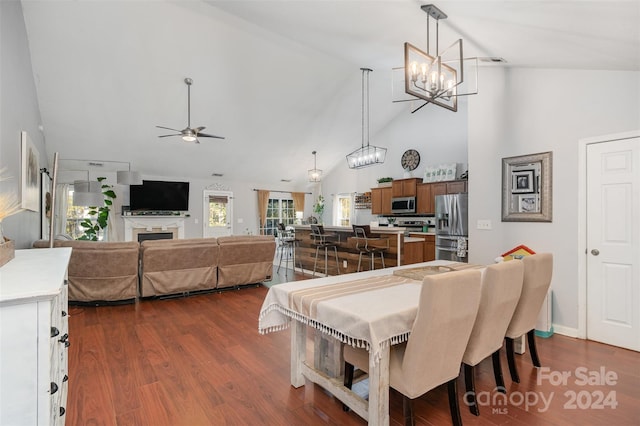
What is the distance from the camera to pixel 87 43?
4.62 m

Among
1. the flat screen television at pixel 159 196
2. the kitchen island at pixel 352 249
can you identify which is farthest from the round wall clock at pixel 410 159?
the flat screen television at pixel 159 196

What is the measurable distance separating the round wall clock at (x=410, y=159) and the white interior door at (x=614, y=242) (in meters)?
4.48

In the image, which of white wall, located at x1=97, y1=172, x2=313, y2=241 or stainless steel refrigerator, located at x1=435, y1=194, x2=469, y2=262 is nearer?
stainless steel refrigerator, located at x1=435, y1=194, x2=469, y2=262

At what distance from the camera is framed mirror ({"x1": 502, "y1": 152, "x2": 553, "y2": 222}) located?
3.46 metres

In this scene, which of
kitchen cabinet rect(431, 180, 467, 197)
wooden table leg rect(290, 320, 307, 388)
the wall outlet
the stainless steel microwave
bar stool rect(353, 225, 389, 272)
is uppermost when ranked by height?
kitchen cabinet rect(431, 180, 467, 197)

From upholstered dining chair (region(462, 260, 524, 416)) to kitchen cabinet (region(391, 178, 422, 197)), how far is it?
527cm

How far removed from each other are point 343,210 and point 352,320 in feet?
26.9

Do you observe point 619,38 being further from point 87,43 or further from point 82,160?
point 82,160

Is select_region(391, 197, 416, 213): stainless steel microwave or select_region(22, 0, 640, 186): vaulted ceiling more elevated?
select_region(22, 0, 640, 186): vaulted ceiling

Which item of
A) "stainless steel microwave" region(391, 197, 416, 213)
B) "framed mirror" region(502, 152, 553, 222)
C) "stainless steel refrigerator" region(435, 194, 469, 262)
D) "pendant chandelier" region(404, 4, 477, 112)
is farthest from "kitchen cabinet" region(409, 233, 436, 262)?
"pendant chandelier" region(404, 4, 477, 112)

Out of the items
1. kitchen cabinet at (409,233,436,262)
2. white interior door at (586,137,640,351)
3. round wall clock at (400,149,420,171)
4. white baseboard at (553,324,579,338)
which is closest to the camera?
white interior door at (586,137,640,351)

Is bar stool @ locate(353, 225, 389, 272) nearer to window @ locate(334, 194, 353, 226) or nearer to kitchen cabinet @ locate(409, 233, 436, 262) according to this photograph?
kitchen cabinet @ locate(409, 233, 436, 262)

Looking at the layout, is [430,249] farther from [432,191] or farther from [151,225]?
[151,225]

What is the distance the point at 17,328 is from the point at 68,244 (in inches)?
148
